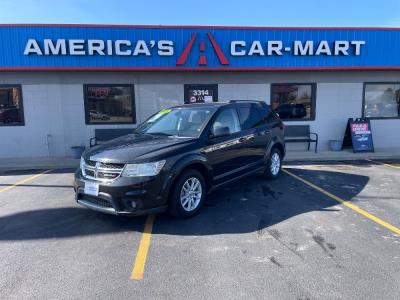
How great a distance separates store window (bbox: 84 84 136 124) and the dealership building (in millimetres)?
35

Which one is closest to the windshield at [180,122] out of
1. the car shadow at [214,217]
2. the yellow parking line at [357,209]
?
the car shadow at [214,217]

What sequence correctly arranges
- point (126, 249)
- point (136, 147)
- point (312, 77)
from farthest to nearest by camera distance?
point (312, 77) < point (136, 147) < point (126, 249)

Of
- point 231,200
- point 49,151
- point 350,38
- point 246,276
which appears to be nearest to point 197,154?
point 231,200

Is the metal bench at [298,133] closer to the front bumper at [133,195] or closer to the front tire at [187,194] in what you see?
the front tire at [187,194]

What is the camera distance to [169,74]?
10984mm

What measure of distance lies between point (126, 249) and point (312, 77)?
9821 mm

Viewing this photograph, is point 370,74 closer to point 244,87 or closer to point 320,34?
point 320,34

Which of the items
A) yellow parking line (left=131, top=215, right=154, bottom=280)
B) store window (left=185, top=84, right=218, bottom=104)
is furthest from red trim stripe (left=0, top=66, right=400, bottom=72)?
yellow parking line (left=131, top=215, right=154, bottom=280)

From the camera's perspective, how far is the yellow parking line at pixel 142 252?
11.0ft

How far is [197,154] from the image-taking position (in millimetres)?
4844

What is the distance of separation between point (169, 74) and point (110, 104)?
7.67 feet

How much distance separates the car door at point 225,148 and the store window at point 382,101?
8195mm

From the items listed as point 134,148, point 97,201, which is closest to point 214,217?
point 134,148

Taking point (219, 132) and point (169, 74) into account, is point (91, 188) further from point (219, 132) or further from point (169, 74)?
point (169, 74)
